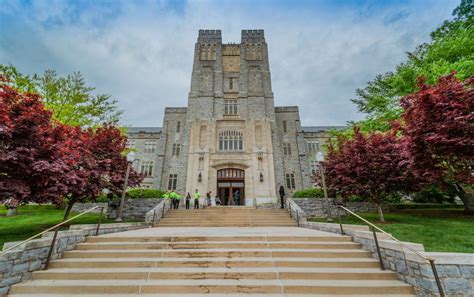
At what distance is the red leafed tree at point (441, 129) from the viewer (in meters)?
7.08

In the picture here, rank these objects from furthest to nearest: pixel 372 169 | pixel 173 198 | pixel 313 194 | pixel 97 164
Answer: pixel 313 194, pixel 173 198, pixel 372 169, pixel 97 164

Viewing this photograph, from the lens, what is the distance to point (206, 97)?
24.6 m

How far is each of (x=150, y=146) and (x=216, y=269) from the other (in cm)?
2848

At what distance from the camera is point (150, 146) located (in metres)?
30.2

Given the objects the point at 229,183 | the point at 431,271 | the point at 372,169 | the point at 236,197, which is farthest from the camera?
the point at 229,183

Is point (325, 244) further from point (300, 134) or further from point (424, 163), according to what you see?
point (300, 134)

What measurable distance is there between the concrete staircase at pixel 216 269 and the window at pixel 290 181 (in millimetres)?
17913

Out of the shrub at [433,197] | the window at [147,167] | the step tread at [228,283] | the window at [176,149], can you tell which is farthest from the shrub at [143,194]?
the shrub at [433,197]

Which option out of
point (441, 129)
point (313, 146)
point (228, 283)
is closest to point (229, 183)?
point (313, 146)

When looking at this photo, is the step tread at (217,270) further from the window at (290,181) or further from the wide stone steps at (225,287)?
the window at (290,181)

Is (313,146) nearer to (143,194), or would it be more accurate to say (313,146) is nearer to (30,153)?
(143,194)

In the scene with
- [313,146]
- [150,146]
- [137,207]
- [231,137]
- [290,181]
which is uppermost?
[150,146]

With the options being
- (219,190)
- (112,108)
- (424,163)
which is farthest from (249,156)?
(424,163)

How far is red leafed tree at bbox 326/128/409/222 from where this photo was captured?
10.2 m
